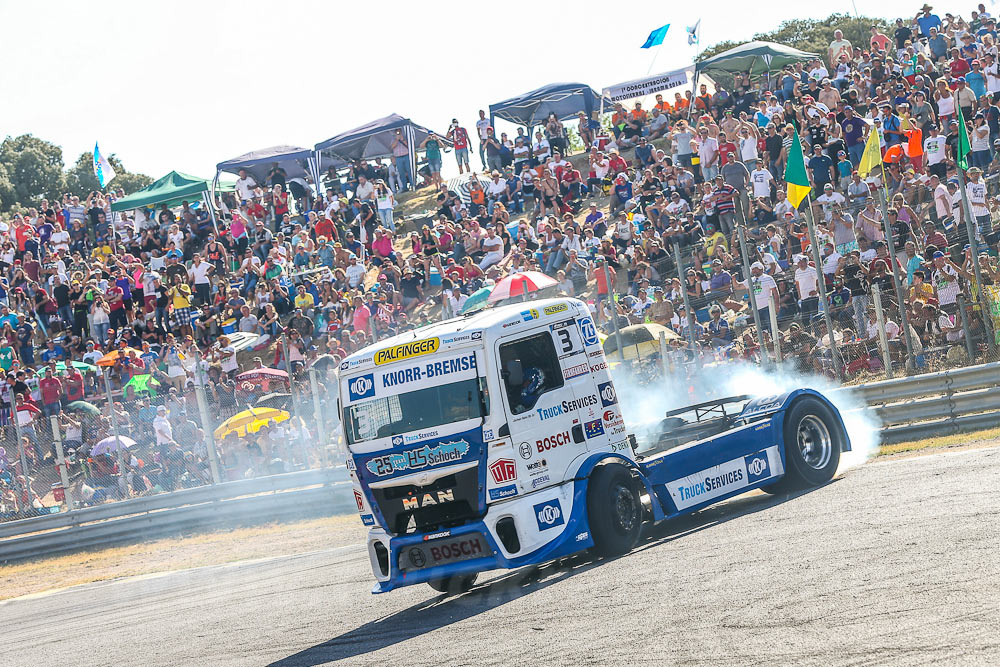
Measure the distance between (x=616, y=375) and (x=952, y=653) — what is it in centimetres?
1109

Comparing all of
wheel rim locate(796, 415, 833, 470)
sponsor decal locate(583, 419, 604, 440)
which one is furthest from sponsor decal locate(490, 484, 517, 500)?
wheel rim locate(796, 415, 833, 470)

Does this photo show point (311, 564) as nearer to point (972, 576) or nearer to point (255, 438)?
point (255, 438)

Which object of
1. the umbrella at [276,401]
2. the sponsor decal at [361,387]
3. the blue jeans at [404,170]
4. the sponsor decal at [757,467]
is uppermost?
the blue jeans at [404,170]

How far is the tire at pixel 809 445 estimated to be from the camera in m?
11.7

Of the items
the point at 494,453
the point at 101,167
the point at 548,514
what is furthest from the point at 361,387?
the point at 101,167

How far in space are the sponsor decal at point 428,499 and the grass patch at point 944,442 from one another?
20.4 feet

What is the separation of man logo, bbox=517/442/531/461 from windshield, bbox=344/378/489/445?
1.34ft

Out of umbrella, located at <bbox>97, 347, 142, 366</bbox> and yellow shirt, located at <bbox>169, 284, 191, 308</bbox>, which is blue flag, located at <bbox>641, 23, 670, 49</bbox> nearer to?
yellow shirt, located at <bbox>169, 284, 191, 308</bbox>

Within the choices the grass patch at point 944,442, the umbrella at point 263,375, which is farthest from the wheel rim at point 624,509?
the umbrella at point 263,375

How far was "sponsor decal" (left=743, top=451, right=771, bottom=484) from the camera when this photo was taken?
1144 centimetres

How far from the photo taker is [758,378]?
16.2 meters

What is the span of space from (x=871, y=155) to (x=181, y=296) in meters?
15.3

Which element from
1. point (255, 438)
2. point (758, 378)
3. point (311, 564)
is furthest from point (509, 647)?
point (255, 438)

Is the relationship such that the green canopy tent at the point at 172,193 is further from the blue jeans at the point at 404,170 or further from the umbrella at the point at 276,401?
the umbrella at the point at 276,401
